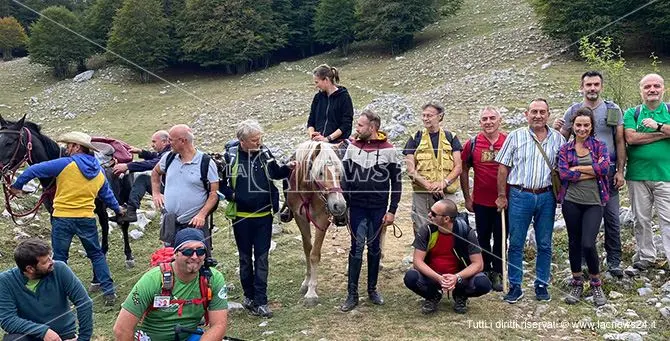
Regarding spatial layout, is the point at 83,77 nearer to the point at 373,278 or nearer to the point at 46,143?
the point at 46,143

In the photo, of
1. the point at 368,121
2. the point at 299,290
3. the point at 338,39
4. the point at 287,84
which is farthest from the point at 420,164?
the point at 338,39

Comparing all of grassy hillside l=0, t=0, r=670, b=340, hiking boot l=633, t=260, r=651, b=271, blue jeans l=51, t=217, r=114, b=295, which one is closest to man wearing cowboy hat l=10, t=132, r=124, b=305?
blue jeans l=51, t=217, r=114, b=295

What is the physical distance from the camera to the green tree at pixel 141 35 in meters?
42.4

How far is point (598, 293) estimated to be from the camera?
5.89m

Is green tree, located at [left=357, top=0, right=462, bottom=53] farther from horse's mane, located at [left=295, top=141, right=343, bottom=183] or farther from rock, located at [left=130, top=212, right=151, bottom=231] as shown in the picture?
horse's mane, located at [left=295, top=141, right=343, bottom=183]

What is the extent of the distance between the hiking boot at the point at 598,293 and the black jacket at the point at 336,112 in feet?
11.3

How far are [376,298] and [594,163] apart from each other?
9.16 ft

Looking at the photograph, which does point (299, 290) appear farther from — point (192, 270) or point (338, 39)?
point (338, 39)

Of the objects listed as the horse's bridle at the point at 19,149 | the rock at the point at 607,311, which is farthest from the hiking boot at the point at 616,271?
the horse's bridle at the point at 19,149

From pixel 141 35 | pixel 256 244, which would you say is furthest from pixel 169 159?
pixel 141 35

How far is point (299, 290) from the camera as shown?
713cm

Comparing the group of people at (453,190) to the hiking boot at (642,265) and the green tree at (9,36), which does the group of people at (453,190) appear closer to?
the hiking boot at (642,265)

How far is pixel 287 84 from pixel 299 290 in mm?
28924

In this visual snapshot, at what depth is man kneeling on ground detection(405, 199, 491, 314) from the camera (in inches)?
223
